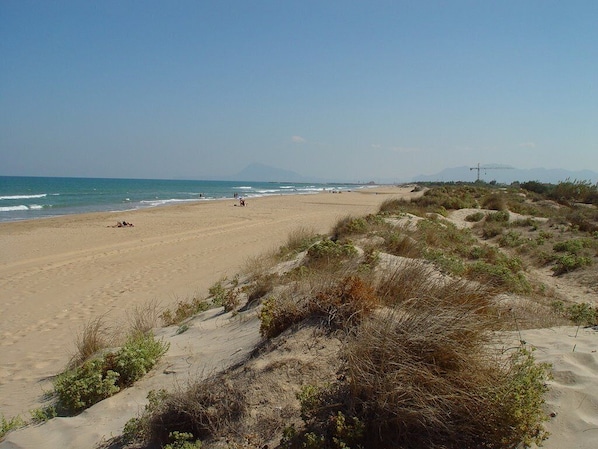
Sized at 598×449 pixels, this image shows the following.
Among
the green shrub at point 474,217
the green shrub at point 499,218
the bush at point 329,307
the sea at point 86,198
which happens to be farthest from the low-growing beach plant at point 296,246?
the sea at point 86,198

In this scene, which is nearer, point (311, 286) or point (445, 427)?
point (445, 427)

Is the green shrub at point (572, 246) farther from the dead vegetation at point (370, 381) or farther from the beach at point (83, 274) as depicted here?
the beach at point (83, 274)

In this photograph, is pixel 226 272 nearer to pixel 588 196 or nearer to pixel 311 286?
pixel 311 286

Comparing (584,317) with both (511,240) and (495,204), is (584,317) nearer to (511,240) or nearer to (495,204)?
(511,240)

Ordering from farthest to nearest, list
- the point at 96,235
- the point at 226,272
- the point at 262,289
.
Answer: the point at 96,235, the point at 226,272, the point at 262,289

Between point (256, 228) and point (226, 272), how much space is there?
362 inches

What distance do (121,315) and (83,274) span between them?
4.31 m

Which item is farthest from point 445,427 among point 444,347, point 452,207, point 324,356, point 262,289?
point 452,207

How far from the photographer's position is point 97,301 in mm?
9172

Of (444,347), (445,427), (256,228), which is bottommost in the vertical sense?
(256,228)

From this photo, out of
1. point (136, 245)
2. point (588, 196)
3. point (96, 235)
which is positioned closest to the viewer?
point (136, 245)

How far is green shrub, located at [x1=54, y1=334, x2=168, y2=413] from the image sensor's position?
4145mm

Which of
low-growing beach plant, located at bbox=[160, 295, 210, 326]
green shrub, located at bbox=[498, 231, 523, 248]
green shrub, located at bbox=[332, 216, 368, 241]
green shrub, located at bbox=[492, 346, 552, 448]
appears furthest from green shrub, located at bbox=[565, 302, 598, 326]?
green shrub, located at bbox=[498, 231, 523, 248]

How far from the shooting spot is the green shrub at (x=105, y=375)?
4145 mm
